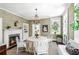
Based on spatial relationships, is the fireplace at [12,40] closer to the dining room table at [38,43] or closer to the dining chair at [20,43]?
the dining chair at [20,43]

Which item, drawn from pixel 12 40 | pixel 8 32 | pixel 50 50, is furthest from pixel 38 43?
pixel 8 32

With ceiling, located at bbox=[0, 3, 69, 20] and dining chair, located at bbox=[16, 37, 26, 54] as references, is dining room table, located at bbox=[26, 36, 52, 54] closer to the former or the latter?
dining chair, located at bbox=[16, 37, 26, 54]

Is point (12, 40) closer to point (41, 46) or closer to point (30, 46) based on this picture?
point (30, 46)

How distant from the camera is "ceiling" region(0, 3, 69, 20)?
2402 millimetres

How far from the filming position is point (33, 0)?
239 centimetres

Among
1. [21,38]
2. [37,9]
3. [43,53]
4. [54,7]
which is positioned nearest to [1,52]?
[21,38]

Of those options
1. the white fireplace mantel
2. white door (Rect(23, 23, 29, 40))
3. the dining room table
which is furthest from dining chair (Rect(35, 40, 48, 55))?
the white fireplace mantel

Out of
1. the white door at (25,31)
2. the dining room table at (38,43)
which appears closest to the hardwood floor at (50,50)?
the dining room table at (38,43)

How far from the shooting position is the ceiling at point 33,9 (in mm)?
2402

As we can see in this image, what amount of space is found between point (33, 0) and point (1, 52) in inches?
49.7

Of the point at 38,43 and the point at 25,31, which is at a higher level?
the point at 25,31

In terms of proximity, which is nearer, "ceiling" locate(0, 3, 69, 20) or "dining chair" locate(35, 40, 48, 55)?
"ceiling" locate(0, 3, 69, 20)

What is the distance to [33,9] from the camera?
247cm

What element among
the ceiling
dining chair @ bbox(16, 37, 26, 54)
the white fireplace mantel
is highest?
the ceiling
